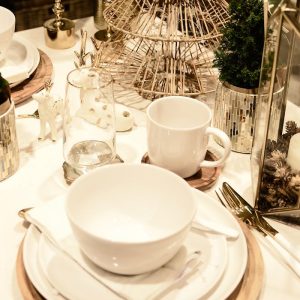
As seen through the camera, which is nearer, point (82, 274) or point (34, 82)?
point (82, 274)

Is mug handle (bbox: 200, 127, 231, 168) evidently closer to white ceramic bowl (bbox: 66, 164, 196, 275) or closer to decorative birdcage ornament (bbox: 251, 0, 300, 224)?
decorative birdcage ornament (bbox: 251, 0, 300, 224)

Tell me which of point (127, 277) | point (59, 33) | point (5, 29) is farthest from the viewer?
point (59, 33)

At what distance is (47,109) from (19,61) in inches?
10.0

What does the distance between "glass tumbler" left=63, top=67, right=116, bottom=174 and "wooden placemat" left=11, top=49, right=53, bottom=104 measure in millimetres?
187

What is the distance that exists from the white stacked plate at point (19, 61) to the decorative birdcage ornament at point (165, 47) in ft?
0.46

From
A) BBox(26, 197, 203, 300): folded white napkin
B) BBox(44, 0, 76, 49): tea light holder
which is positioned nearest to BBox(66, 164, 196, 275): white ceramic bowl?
BBox(26, 197, 203, 300): folded white napkin

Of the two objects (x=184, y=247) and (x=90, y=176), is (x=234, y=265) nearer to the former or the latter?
(x=184, y=247)

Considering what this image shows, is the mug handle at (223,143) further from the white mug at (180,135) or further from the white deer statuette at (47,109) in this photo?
the white deer statuette at (47,109)

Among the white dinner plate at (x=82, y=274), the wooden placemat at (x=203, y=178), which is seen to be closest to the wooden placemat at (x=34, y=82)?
the wooden placemat at (x=203, y=178)

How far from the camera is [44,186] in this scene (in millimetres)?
818

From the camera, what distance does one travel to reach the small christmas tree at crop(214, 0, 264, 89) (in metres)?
0.81

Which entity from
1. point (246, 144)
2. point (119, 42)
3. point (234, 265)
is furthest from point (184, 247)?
point (119, 42)

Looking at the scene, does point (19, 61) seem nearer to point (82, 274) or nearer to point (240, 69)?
point (240, 69)

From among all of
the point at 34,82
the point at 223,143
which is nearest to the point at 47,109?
the point at 34,82
